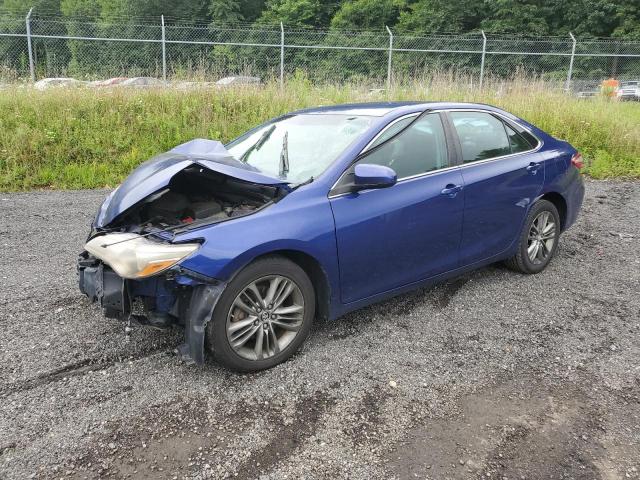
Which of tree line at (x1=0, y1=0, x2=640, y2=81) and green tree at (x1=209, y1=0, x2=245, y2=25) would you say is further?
green tree at (x1=209, y1=0, x2=245, y2=25)

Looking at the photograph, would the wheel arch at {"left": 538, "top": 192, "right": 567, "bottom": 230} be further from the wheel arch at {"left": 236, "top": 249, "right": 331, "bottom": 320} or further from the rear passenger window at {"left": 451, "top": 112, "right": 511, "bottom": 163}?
the wheel arch at {"left": 236, "top": 249, "right": 331, "bottom": 320}

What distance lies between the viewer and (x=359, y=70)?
1553 centimetres

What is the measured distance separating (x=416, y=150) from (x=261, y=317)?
1.71 meters

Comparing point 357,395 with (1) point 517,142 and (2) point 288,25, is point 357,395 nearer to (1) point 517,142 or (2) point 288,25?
(1) point 517,142

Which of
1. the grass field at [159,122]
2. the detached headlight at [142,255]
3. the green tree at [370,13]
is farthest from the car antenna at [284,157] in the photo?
the green tree at [370,13]

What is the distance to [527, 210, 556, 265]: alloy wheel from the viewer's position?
470 centimetres

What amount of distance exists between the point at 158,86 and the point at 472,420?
9570 millimetres

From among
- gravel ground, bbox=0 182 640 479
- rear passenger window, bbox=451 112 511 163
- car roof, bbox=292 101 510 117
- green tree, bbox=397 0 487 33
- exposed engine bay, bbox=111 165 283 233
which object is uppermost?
green tree, bbox=397 0 487 33

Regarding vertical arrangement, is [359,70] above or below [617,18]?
below

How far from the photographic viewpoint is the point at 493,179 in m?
4.16

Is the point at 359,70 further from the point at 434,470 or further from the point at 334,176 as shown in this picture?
the point at 434,470

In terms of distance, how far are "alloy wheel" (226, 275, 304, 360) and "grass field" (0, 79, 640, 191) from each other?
6.02m

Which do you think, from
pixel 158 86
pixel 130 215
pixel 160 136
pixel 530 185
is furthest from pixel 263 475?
pixel 158 86

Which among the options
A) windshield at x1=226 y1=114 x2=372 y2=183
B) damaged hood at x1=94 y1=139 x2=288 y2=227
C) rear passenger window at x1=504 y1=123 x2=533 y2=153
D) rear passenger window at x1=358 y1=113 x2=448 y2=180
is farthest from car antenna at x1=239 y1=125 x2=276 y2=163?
rear passenger window at x1=504 y1=123 x2=533 y2=153
